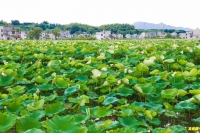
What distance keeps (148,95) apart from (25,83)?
99 centimetres

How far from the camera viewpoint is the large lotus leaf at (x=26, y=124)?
48.6 inches

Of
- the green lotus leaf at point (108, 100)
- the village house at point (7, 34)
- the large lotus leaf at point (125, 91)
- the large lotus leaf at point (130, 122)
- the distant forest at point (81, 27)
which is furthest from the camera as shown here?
the distant forest at point (81, 27)

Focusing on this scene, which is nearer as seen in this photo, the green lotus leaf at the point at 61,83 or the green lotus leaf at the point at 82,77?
the green lotus leaf at the point at 61,83

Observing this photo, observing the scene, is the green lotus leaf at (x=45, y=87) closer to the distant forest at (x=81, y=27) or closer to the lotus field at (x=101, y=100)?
the lotus field at (x=101, y=100)

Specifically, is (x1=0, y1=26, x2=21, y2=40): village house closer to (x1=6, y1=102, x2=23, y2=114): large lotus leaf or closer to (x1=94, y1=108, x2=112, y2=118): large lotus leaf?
(x1=6, y1=102, x2=23, y2=114): large lotus leaf

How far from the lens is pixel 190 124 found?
1738mm

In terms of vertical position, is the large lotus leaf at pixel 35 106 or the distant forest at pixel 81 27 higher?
the distant forest at pixel 81 27

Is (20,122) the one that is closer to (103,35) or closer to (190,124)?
(190,124)

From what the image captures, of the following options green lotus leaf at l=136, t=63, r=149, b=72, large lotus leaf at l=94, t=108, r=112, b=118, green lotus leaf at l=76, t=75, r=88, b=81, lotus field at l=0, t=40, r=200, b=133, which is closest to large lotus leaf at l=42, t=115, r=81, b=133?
lotus field at l=0, t=40, r=200, b=133

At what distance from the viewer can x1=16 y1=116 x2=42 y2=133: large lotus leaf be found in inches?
48.6

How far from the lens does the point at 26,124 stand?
4.08 ft

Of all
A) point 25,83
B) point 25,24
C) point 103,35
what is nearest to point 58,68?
point 25,83

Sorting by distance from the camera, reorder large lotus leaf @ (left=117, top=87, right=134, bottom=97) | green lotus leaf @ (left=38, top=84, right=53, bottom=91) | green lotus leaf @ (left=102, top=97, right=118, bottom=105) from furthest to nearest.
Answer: green lotus leaf @ (left=38, top=84, right=53, bottom=91)
large lotus leaf @ (left=117, top=87, right=134, bottom=97)
green lotus leaf @ (left=102, top=97, right=118, bottom=105)

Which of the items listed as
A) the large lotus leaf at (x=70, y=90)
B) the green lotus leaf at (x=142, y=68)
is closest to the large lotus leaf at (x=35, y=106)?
the large lotus leaf at (x=70, y=90)
